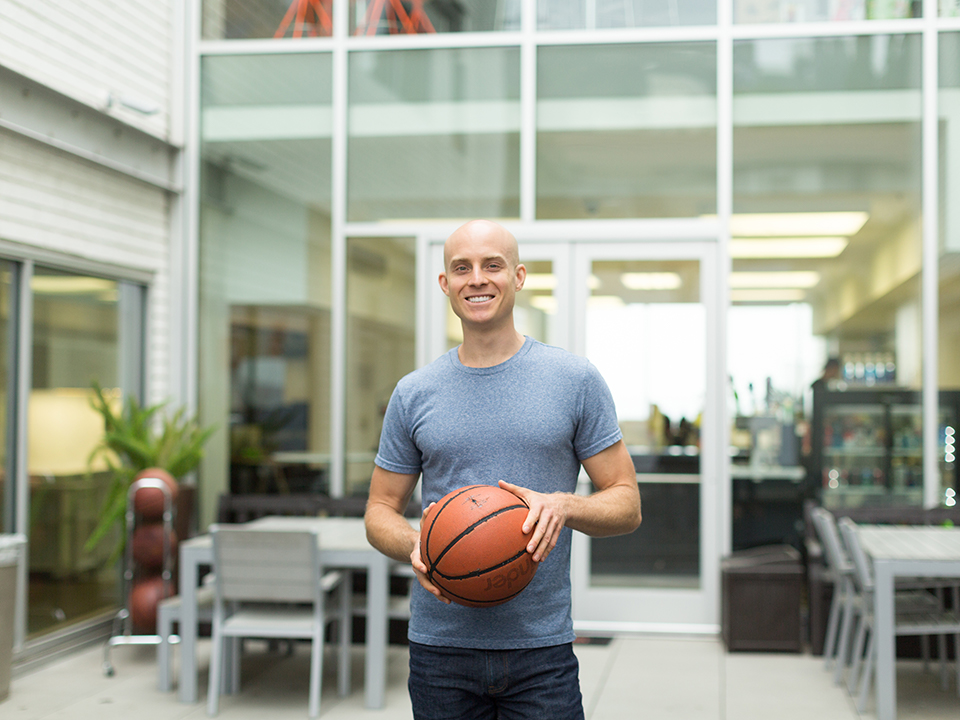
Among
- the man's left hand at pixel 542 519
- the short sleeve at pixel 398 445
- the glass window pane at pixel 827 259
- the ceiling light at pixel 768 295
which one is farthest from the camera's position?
the ceiling light at pixel 768 295

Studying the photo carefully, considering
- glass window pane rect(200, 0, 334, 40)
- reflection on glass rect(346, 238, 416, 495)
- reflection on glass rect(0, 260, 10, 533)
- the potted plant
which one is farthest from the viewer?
glass window pane rect(200, 0, 334, 40)

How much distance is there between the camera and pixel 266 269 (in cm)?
675

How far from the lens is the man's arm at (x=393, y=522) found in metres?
1.94

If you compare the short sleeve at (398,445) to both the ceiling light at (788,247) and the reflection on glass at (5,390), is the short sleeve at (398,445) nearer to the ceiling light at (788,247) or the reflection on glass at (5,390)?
the reflection on glass at (5,390)

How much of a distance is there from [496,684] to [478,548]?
0.32 m

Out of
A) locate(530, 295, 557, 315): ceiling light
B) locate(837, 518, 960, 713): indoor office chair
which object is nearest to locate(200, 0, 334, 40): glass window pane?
locate(530, 295, 557, 315): ceiling light

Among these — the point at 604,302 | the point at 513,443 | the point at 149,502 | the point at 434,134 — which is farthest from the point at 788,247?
the point at 513,443

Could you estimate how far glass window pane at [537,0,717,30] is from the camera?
6.46m

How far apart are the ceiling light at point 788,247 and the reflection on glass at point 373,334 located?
2097 millimetres

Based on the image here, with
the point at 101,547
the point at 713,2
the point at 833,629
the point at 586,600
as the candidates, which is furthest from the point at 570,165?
the point at 101,547

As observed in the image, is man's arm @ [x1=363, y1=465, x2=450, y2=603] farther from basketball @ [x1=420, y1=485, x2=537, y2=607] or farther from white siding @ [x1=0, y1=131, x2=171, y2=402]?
white siding @ [x1=0, y1=131, x2=171, y2=402]

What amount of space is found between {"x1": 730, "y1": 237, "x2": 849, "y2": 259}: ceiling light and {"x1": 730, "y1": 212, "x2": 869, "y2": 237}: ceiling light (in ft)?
0.13

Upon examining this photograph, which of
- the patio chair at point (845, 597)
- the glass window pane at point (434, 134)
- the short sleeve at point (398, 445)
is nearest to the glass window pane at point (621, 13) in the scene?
the glass window pane at point (434, 134)

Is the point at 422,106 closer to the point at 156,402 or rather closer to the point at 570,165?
the point at 570,165
